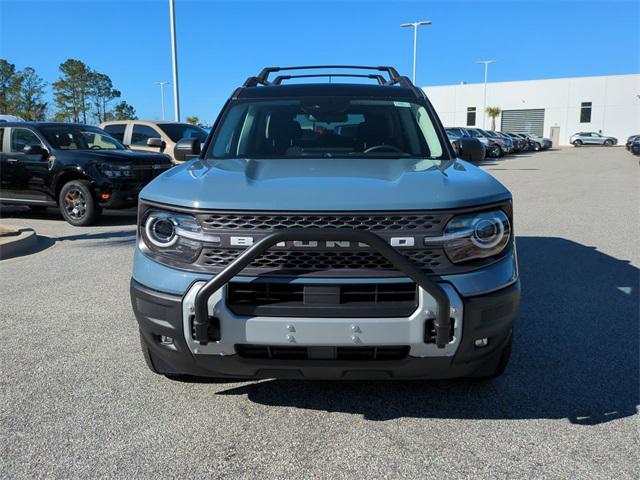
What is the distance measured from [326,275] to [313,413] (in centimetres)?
93

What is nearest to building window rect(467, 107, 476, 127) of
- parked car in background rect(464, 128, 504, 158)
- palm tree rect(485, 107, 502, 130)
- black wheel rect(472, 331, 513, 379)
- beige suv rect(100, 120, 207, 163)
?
palm tree rect(485, 107, 502, 130)

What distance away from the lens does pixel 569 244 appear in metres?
7.37

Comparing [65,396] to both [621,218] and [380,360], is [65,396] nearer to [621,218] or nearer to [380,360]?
[380,360]

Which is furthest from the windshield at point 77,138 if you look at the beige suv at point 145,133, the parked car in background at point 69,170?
the beige suv at point 145,133

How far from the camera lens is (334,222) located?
7.98ft

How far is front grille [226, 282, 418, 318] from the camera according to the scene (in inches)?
95.1

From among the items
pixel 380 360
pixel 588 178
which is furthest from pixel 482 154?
pixel 588 178

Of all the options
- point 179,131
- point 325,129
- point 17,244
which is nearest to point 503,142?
point 179,131

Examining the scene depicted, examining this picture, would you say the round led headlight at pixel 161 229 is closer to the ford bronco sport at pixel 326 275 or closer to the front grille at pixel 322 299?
the ford bronco sport at pixel 326 275

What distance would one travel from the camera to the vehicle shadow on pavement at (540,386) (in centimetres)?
298

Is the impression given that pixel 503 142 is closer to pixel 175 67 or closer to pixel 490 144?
pixel 490 144

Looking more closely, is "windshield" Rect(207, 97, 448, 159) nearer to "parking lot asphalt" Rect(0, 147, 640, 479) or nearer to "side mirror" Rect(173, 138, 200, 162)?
"side mirror" Rect(173, 138, 200, 162)

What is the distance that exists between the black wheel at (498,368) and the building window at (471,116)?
7371cm

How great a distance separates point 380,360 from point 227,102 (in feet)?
7.99
